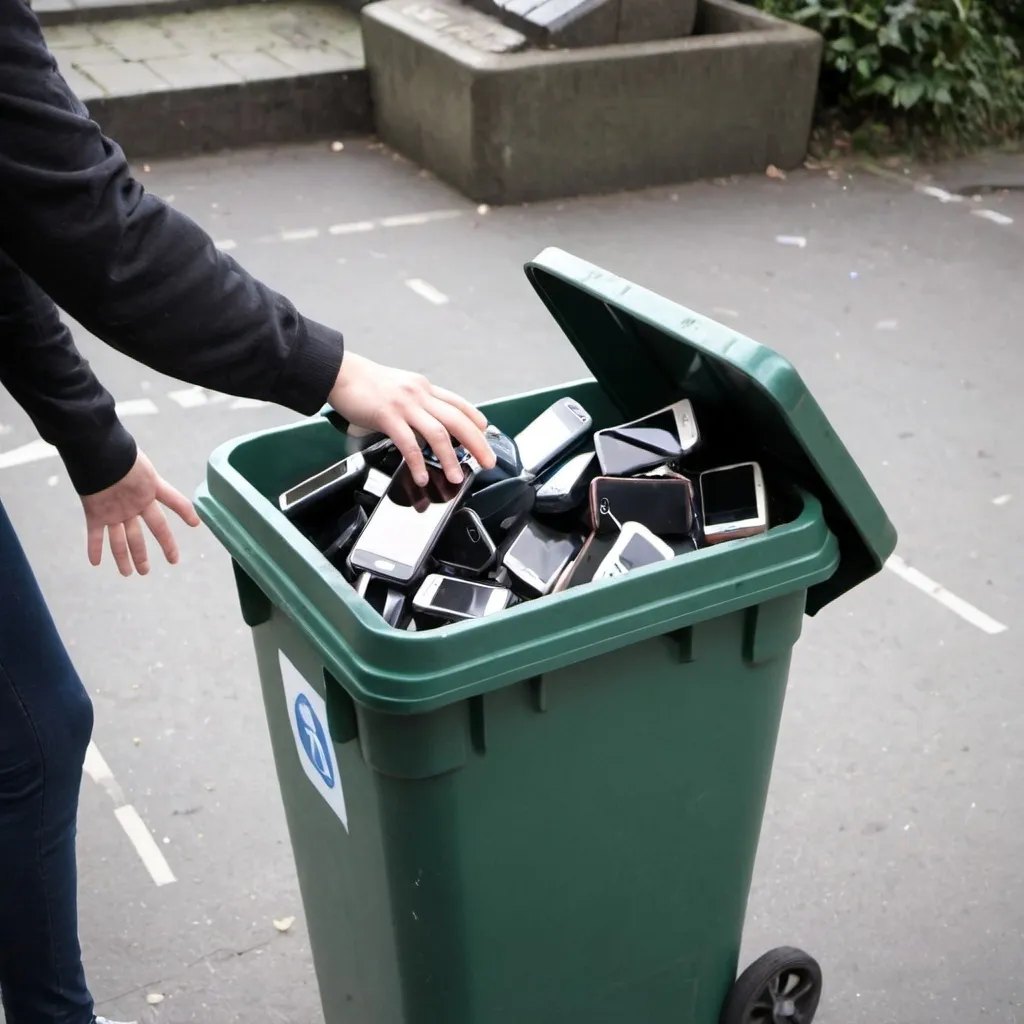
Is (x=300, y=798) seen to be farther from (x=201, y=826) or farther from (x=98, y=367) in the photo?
(x=98, y=367)

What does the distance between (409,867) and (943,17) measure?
21.3 ft

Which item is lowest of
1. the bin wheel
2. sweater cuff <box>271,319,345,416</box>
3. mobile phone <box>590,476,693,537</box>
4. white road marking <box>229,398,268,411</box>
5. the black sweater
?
white road marking <box>229,398,268,411</box>

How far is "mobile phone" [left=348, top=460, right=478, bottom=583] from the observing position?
1608 millimetres

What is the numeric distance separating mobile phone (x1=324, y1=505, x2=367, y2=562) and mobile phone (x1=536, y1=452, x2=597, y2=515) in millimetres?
247

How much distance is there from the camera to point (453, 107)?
20.2 ft

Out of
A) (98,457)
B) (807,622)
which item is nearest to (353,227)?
(807,622)

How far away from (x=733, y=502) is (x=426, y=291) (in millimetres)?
3775

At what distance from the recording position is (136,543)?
203 centimetres

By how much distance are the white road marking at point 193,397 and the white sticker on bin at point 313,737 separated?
9.23ft

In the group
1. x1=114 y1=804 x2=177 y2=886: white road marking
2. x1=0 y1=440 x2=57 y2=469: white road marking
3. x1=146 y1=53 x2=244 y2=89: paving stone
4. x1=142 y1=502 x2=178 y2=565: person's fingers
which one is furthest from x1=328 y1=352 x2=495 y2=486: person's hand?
x1=146 y1=53 x2=244 y2=89: paving stone

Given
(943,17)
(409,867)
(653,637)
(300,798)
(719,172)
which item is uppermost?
(653,637)

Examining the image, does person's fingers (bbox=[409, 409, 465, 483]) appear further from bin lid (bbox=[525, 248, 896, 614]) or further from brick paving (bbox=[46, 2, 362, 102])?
brick paving (bbox=[46, 2, 362, 102])

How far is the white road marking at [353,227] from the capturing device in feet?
19.4

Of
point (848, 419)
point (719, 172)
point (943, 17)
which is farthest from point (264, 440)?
point (943, 17)
